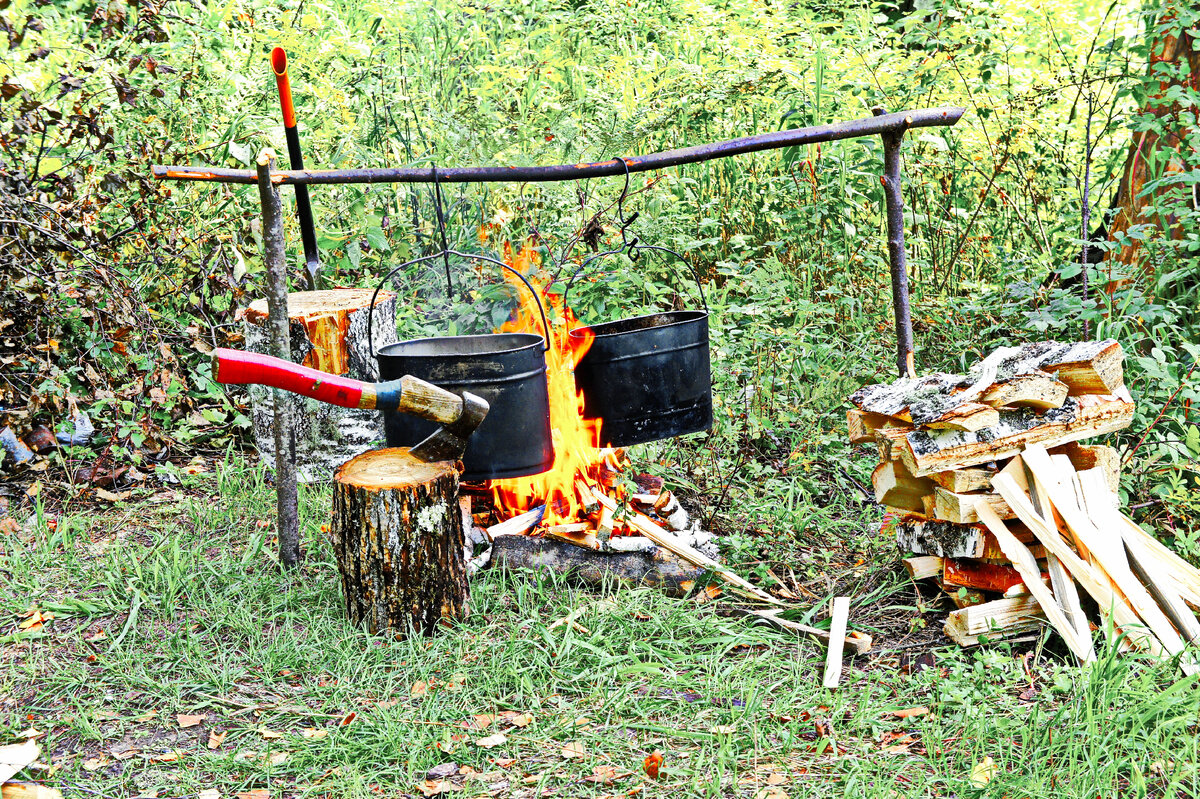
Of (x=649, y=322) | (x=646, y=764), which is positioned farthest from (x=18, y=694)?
(x=649, y=322)

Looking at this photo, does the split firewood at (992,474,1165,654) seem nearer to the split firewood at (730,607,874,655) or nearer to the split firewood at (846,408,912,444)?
the split firewood at (846,408,912,444)

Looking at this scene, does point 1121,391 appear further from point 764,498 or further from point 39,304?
point 39,304

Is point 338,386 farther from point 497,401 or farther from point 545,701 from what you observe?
point 545,701

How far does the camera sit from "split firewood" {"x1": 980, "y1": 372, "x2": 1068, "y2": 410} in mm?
3152

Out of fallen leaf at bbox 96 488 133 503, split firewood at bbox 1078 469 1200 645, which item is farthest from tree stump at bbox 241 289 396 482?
split firewood at bbox 1078 469 1200 645

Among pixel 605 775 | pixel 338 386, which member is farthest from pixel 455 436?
pixel 605 775

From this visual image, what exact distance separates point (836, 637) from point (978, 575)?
54cm

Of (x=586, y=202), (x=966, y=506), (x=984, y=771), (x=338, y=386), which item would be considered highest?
(x=586, y=202)

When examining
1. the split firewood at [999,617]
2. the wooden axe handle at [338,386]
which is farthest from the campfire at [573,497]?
the split firewood at [999,617]

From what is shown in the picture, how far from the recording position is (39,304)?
4875mm

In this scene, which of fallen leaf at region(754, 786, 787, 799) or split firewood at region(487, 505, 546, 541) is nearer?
fallen leaf at region(754, 786, 787, 799)

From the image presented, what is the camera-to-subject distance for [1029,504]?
10.0ft

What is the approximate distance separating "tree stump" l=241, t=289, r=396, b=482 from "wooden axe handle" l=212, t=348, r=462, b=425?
124 cm

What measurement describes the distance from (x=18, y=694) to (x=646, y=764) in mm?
1953
